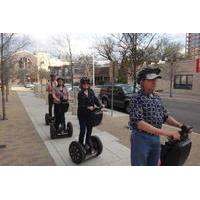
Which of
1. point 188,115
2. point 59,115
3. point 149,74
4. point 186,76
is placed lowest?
point 188,115

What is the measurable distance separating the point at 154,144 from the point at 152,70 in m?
0.86

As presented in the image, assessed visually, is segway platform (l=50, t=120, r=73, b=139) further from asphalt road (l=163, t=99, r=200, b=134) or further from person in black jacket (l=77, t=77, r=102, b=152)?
asphalt road (l=163, t=99, r=200, b=134)

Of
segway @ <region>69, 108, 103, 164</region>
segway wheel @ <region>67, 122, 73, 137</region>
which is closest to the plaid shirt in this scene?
segway @ <region>69, 108, 103, 164</region>

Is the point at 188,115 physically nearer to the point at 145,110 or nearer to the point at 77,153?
the point at 77,153

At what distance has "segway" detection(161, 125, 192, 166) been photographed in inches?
126

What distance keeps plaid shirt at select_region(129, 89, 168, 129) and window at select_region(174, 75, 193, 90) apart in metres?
30.7

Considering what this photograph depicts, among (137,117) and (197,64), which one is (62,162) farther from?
(197,64)

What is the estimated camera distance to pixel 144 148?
320 cm

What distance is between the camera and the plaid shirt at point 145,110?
10.2 ft

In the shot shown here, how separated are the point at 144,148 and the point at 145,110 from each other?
44 centimetres

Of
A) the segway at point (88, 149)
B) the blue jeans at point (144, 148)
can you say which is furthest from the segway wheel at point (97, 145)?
the blue jeans at point (144, 148)

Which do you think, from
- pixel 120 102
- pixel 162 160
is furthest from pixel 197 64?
pixel 162 160

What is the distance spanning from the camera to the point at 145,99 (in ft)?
10.3

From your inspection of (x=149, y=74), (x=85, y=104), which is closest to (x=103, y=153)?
(x=85, y=104)
